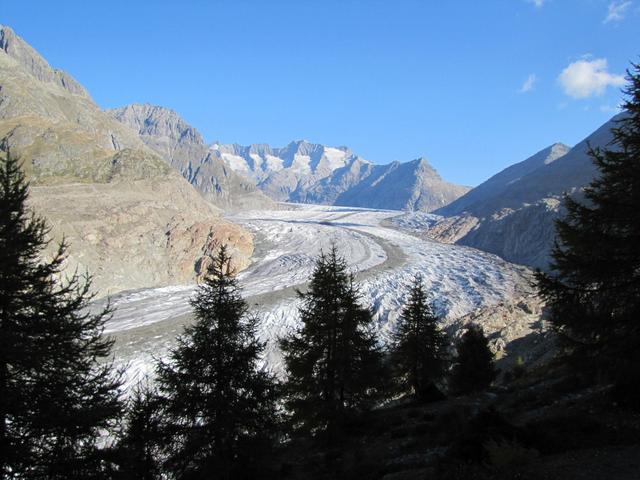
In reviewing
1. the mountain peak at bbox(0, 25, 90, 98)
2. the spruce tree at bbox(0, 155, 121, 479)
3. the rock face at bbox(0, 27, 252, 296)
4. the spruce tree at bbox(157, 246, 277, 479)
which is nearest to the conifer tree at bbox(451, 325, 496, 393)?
the spruce tree at bbox(157, 246, 277, 479)

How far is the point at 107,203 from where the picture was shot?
70.9m

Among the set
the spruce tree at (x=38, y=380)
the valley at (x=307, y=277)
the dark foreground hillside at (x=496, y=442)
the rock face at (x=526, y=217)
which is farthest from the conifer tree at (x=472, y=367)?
the rock face at (x=526, y=217)

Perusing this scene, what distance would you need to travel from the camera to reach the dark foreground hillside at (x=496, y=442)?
7.85 meters

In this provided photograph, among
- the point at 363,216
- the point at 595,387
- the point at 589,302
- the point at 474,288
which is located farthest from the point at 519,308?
the point at 363,216

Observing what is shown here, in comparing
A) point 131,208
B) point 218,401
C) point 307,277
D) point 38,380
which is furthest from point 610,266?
point 131,208

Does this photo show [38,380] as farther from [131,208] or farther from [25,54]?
[25,54]

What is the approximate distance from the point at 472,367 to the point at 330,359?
10.2 meters

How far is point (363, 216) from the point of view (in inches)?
6526

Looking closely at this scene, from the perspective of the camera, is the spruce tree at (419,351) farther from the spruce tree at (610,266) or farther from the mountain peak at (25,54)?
the mountain peak at (25,54)

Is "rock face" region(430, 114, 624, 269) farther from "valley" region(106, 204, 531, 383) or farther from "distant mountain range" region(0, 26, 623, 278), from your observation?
"valley" region(106, 204, 531, 383)

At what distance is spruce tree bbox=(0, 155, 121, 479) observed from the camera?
8.12 meters

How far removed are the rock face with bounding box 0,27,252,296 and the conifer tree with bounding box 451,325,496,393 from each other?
1929 inches

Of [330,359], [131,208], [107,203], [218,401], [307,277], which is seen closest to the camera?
[218,401]

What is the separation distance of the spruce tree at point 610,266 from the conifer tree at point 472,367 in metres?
12.3
